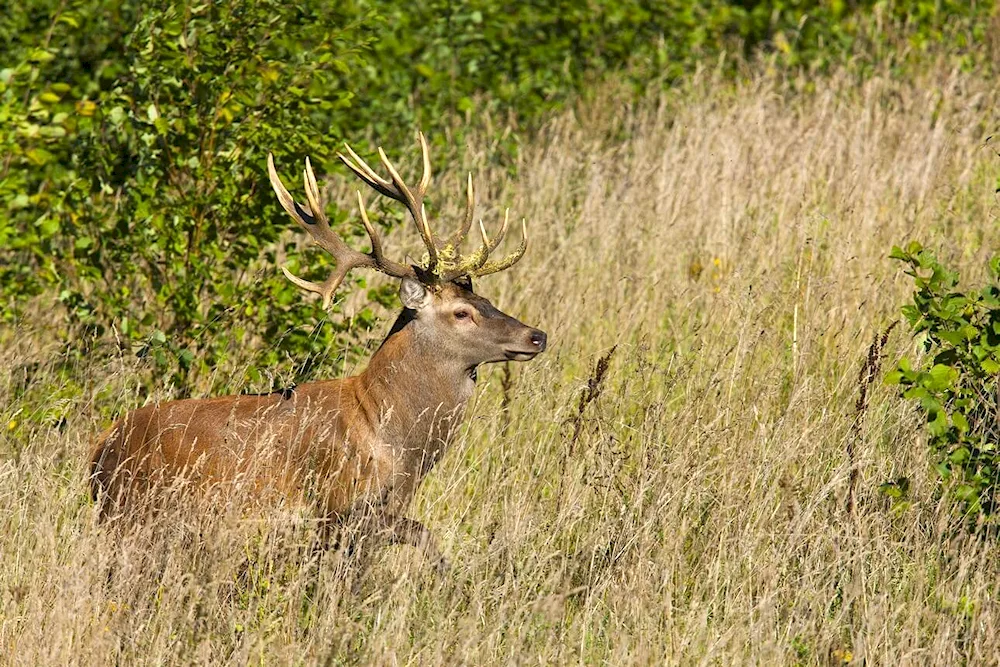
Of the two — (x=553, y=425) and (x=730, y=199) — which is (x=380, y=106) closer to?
(x=730, y=199)

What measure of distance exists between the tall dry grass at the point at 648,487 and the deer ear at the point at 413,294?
574 millimetres

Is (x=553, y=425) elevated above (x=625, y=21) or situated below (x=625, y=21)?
below

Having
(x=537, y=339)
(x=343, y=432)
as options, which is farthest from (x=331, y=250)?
(x=537, y=339)

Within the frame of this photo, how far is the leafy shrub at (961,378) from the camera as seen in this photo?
5039 mm

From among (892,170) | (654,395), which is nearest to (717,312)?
(654,395)

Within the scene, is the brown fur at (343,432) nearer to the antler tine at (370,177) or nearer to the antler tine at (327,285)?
the antler tine at (327,285)

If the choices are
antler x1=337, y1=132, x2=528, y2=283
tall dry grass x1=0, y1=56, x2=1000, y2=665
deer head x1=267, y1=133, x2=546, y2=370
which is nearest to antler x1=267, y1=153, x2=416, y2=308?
deer head x1=267, y1=133, x2=546, y2=370

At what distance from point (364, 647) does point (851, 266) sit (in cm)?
383

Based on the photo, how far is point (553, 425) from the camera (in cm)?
613

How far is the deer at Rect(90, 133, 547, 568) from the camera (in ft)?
17.5

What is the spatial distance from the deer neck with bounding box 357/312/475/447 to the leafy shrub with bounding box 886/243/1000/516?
5.67 ft

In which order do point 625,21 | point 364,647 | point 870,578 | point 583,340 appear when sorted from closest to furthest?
point 364,647
point 870,578
point 583,340
point 625,21

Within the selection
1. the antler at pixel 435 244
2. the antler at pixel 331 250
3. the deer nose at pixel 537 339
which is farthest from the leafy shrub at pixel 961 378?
the antler at pixel 331 250

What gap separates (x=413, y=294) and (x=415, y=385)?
13.9 inches
